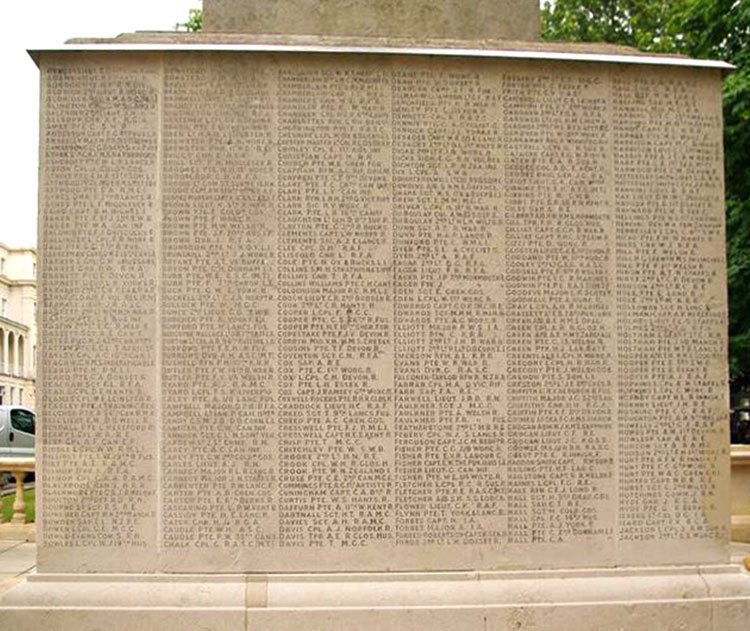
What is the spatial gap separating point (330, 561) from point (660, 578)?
2738 millimetres

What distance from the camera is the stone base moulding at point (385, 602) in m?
6.12

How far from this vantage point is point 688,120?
7.01 meters

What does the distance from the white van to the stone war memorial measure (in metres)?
16.6

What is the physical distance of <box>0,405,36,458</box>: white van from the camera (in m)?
21.4

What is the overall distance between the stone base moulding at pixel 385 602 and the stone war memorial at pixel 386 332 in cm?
2

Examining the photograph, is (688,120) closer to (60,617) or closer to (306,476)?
(306,476)

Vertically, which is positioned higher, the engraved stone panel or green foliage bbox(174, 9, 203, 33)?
green foliage bbox(174, 9, 203, 33)

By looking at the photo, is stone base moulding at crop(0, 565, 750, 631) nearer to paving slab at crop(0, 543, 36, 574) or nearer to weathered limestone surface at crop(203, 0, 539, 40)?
paving slab at crop(0, 543, 36, 574)

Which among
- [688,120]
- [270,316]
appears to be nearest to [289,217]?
[270,316]

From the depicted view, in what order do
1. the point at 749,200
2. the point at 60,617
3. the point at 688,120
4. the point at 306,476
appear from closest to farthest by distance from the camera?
the point at 60,617 → the point at 306,476 → the point at 688,120 → the point at 749,200

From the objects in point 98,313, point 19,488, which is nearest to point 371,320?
point 98,313

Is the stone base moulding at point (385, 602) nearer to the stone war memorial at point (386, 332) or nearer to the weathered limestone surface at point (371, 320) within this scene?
the stone war memorial at point (386, 332)

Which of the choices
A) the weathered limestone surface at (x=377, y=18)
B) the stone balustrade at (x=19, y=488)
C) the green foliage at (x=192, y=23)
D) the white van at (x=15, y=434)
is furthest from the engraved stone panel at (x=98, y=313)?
the green foliage at (x=192, y=23)

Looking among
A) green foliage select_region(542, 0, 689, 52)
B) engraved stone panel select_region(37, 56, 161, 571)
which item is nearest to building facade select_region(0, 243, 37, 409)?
green foliage select_region(542, 0, 689, 52)
